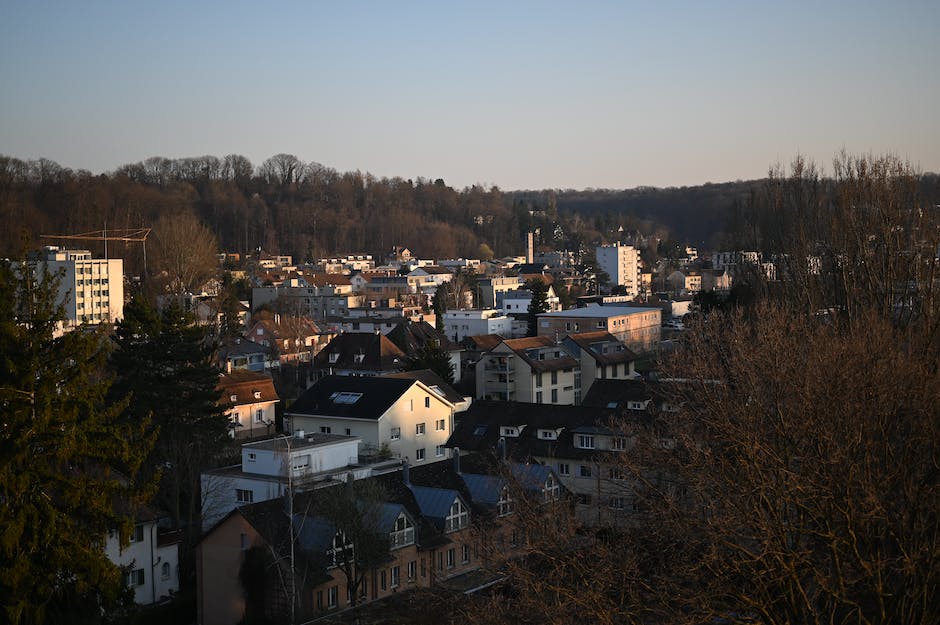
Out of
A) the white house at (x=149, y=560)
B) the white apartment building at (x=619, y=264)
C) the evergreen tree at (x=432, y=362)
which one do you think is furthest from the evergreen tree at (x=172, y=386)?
the white apartment building at (x=619, y=264)

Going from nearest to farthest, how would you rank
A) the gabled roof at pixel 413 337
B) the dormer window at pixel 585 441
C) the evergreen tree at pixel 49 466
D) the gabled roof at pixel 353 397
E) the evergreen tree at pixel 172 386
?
the evergreen tree at pixel 49 466 → the evergreen tree at pixel 172 386 → the dormer window at pixel 585 441 → the gabled roof at pixel 353 397 → the gabled roof at pixel 413 337


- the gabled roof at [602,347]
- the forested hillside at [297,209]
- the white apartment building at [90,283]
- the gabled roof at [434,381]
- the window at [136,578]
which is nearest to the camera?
the window at [136,578]

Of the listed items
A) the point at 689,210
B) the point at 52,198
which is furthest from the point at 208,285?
the point at 689,210

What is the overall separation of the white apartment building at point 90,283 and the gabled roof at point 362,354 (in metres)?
15.1

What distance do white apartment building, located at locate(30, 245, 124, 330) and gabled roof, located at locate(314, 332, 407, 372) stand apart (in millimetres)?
15101

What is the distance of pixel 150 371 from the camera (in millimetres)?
17078

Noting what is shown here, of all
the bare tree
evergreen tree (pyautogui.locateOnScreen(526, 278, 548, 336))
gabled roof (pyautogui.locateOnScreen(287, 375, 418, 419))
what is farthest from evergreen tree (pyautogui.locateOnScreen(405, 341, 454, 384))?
the bare tree

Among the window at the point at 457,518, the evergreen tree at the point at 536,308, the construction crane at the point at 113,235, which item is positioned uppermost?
the construction crane at the point at 113,235

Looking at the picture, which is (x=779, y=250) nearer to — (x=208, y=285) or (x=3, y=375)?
(x=3, y=375)

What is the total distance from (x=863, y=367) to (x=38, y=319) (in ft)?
20.9

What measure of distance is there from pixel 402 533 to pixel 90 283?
1211 inches

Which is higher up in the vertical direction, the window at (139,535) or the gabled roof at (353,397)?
the gabled roof at (353,397)

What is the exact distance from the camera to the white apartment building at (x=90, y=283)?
38.8m

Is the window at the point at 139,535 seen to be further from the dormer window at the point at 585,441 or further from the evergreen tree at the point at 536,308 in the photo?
the evergreen tree at the point at 536,308
